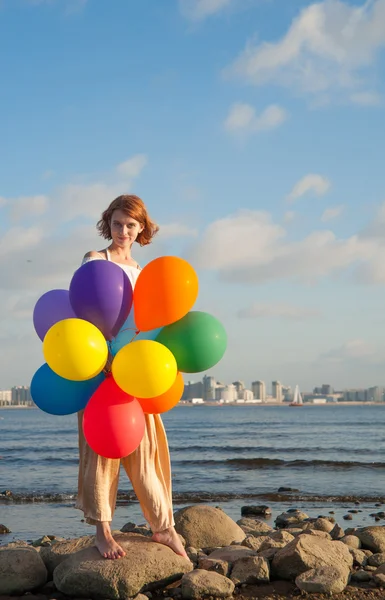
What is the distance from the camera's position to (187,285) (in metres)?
5.00

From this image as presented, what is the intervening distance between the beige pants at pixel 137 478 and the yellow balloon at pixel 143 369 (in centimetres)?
73

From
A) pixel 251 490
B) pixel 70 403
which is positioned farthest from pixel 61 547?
pixel 251 490

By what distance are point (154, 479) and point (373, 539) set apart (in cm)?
334

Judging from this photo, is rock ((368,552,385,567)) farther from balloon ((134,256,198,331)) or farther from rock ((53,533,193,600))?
balloon ((134,256,198,331))

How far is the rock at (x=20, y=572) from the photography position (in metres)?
5.40

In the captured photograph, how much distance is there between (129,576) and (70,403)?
53.6 inches

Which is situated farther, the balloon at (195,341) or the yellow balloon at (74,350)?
the balloon at (195,341)

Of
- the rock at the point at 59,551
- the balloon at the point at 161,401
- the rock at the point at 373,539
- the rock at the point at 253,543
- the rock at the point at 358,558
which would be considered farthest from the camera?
the rock at the point at 373,539

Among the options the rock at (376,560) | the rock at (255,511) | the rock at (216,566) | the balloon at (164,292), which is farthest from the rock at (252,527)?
the balloon at (164,292)

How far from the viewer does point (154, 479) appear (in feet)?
17.9

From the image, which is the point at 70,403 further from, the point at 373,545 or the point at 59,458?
the point at 59,458

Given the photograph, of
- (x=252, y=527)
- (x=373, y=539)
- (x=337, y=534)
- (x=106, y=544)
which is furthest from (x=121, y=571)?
(x=252, y=527)

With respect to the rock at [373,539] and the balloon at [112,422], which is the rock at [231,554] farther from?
the rock at [373,539]

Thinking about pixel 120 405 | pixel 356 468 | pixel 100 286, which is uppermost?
pixel 100 286
